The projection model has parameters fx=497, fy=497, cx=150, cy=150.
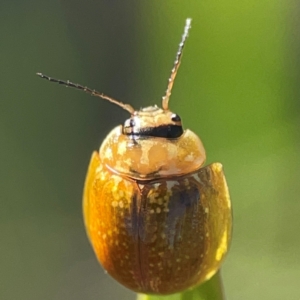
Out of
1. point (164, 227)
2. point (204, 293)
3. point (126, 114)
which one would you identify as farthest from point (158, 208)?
point (126, 114)

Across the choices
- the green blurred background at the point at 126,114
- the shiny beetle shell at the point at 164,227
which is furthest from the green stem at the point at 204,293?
the green blurred background at the point at 126,114

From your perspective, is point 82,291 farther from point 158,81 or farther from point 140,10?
point 140,10

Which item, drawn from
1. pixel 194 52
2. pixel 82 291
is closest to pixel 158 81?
pixel 194 52

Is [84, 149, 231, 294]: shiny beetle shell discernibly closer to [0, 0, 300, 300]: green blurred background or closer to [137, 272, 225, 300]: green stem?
[137, 272, 225, 300]: green stem

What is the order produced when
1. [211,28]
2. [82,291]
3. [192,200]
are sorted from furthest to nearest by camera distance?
[82,291] → [211,28] → [192,200]

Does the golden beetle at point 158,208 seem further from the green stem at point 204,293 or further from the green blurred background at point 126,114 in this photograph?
the green blurred background at point 126,114

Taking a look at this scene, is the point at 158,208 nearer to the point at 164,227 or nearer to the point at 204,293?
the point at 164,227
